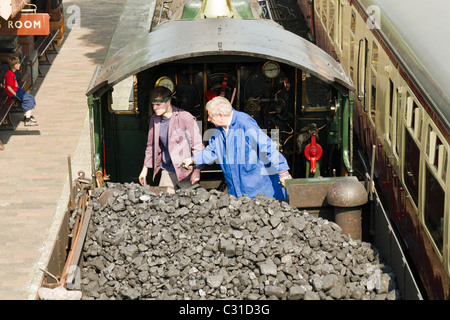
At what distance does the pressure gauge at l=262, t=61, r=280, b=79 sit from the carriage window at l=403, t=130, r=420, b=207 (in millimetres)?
1695

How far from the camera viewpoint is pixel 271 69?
10500 millimetres

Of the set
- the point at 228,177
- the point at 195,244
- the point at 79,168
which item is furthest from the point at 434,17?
the point at 79,168

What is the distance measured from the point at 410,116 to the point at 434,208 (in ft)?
5.22

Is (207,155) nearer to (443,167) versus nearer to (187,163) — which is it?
(187,163)

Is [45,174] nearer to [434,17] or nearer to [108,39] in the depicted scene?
[434,17]

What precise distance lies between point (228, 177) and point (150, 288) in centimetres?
214

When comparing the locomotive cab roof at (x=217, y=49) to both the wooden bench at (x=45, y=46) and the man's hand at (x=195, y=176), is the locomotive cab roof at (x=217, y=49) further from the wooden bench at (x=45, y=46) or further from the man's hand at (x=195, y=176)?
the wooden bench at (x=45, y=46)

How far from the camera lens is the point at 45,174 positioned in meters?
13.6

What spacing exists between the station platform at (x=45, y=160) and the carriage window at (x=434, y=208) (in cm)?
426

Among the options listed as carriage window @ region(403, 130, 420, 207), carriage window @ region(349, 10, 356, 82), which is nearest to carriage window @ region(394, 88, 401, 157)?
carriage window @ region(403, 130, 420, 207)

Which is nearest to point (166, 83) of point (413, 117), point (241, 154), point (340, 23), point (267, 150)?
point (241, 154)

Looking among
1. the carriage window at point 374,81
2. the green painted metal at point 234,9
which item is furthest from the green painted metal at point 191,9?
the carriage window at point 374,81

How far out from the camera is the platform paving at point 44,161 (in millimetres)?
10922

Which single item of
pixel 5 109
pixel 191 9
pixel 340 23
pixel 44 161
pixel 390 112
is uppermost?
pixel 191 9
